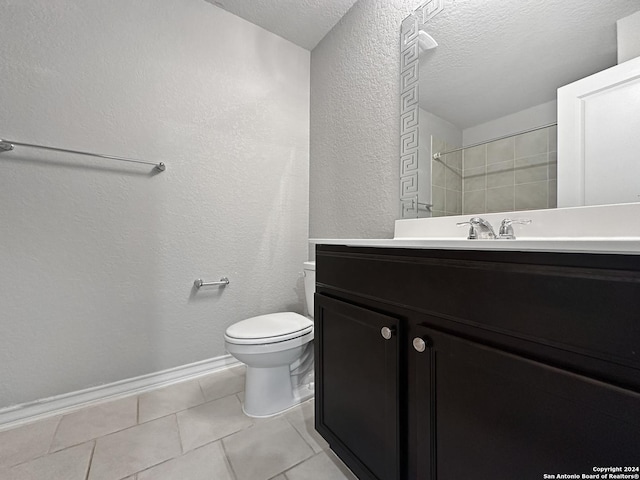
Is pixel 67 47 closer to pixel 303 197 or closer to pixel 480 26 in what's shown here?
pixel 303 197

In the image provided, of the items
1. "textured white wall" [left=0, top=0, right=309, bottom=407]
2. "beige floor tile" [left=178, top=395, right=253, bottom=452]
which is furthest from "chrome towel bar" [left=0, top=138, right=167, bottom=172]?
"beige floor tile" [left=178, top=395, right=253, bottom=452]

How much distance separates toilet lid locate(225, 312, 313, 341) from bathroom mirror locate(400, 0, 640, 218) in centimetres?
80

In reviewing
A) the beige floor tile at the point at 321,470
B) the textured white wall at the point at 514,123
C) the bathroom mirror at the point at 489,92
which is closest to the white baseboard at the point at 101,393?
the beige floor tile at the point at 321,470

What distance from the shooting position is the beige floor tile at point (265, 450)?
1.00m

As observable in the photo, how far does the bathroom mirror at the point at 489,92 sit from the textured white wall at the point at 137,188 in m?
0.99

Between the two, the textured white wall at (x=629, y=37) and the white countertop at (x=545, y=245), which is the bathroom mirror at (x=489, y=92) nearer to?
the textured white wall at (x=629, y=37)

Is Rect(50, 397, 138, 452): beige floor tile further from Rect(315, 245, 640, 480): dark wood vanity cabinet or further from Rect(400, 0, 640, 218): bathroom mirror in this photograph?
Rect(400, 0, 640, 218): bathroom mirror

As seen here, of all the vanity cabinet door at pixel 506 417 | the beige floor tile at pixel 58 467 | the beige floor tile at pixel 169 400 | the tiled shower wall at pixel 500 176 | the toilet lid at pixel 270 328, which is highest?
the tiled shower wall at pixel 500 176

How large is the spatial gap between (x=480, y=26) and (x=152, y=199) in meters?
1.80

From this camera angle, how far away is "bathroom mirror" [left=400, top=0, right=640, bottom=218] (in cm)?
88

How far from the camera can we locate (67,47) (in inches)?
51.8

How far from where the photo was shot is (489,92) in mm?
1087

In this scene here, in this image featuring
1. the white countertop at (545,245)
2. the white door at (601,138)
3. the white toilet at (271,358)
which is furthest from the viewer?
the white toilet at (271,358)

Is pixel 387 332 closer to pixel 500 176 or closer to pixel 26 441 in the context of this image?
pixel 500 176
